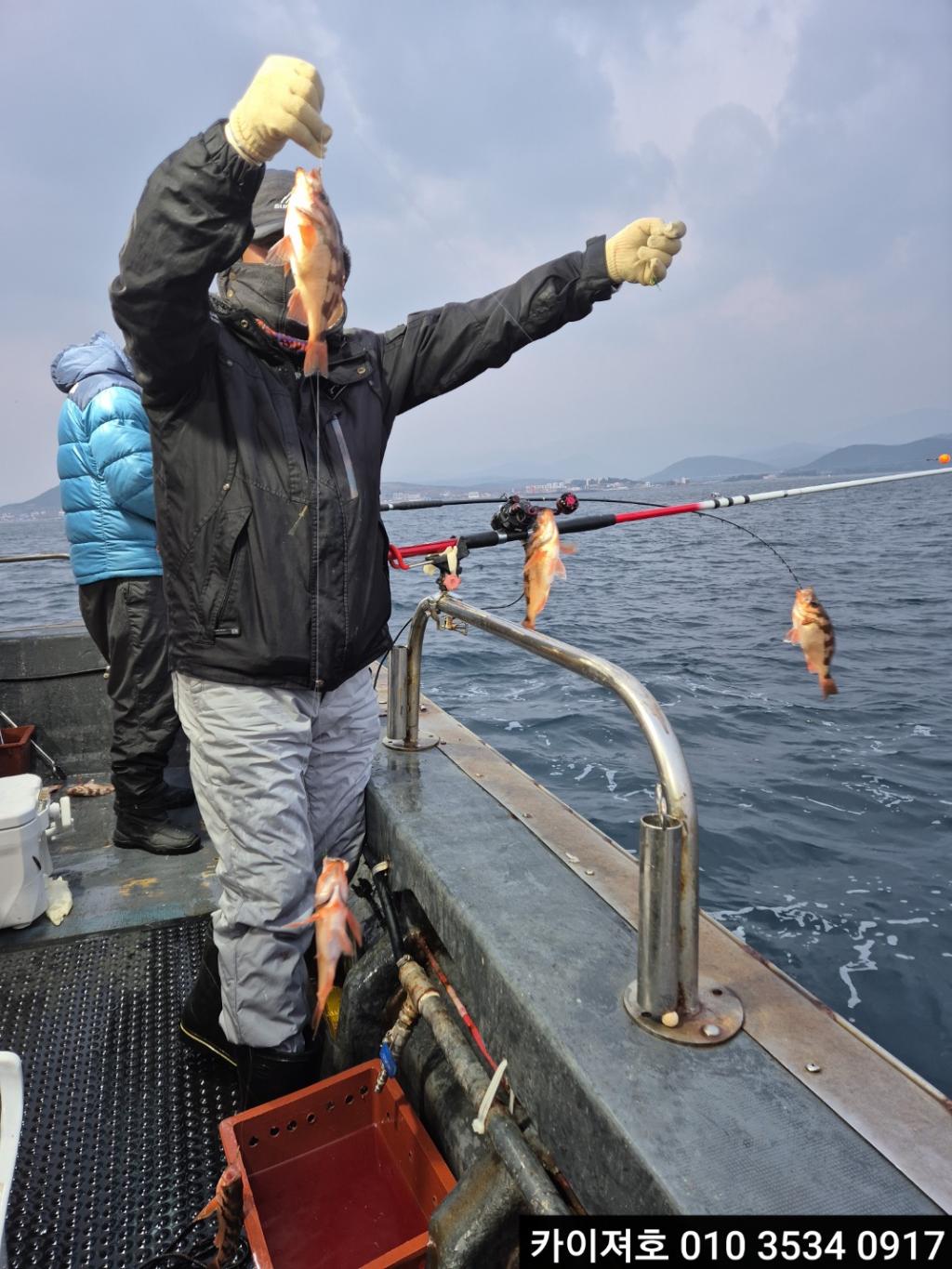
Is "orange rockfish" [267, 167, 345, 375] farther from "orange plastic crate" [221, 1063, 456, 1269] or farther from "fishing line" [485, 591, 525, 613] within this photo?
"orange plastic crate" [221, 1063, 456, 1269]

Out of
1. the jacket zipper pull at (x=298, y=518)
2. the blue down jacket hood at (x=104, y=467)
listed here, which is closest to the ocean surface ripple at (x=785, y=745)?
the jacket zipper pull at (x=298, y=518)

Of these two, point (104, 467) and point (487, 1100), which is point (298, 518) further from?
point (104, 467)

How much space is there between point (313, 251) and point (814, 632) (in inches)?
119

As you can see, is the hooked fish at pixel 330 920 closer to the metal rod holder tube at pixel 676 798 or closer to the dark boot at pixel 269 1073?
the dark boot at pixel 269 1073

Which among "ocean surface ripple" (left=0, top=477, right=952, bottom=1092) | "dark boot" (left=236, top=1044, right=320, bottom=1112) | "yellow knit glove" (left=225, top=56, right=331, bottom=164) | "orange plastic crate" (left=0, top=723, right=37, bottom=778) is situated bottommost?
"ocean surface ripple" (left=0, top=477, right=952, bottom=1092)

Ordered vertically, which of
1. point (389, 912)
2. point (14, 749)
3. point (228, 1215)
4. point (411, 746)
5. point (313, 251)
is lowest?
point (228, 1215)

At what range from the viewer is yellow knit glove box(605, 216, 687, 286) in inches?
110

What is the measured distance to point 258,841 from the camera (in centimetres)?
249

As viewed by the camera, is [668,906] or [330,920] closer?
[668,906]

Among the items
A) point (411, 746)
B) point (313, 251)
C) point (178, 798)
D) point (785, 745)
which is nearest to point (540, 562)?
point (411, 746)

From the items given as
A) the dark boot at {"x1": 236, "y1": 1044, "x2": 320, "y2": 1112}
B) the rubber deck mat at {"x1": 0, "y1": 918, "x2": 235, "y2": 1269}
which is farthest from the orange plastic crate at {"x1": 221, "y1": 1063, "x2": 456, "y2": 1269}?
the rubber deck mat at {"x1": 0, "y1": 918, "x2": 235, "y2": 1269}

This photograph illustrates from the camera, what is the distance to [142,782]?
13.9 feet

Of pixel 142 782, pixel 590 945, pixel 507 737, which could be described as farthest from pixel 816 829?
pixel 142 782

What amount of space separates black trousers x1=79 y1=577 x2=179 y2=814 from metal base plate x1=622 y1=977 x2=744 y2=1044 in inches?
119
